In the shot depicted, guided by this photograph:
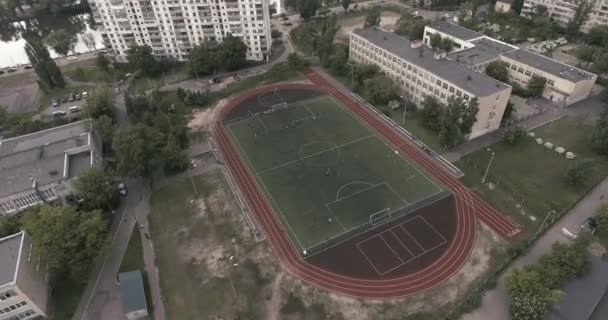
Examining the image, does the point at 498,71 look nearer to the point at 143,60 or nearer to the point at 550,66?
the point at 550,66

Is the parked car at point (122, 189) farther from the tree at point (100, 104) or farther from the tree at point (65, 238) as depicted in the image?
the tree at point (100, 104)

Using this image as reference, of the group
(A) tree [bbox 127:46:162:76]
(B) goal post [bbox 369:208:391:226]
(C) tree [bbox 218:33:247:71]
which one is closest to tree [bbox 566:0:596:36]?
(B) goal post [bbox 369:208:391:226]

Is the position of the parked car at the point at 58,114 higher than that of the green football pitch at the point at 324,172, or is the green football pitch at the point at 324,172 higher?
the parked car at the point at 58,114

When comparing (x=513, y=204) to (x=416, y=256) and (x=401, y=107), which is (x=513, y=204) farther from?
(x=401, y=107)

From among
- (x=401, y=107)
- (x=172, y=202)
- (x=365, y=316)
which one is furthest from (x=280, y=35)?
(x=365, y=316)

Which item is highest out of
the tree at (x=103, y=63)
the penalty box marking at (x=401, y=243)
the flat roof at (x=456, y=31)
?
the flat roof at (x=456, y=31)

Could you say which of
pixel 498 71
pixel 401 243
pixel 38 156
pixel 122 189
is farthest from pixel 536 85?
pixel 38 156

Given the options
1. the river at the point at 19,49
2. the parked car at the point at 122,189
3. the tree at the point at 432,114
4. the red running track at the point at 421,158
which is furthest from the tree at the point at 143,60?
the tree at the point at 432,114
